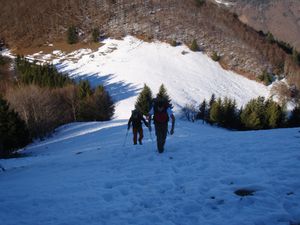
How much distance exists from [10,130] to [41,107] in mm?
9817

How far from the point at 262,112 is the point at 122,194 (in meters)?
47.2

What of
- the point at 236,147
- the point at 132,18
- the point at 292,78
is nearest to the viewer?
the point at 236,147

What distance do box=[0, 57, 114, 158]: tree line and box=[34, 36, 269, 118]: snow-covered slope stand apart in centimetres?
1028

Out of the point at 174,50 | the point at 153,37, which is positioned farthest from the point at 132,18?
the point at 174,50

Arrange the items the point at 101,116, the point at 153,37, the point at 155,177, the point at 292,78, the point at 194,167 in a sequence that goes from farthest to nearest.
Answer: the point at 153,37
the point at 292,78
the point at 101,116
the point at 194,167
the point at 155,177

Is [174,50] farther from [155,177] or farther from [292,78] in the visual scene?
[155,177]

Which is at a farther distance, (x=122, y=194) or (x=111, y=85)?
(x=111, y=85)

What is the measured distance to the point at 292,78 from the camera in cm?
8350

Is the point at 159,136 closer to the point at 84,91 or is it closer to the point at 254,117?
the point at 254,117

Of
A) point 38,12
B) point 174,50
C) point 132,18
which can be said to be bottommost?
point 174,50

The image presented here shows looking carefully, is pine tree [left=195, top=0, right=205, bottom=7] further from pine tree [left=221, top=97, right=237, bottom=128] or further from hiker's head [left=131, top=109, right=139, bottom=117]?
hiker's head [left=131, top=109, right=139, bottom=117]

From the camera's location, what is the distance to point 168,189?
837 centimetres

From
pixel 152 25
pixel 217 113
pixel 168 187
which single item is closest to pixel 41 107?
pixel 217 113

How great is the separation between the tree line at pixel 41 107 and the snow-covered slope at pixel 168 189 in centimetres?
2425
